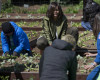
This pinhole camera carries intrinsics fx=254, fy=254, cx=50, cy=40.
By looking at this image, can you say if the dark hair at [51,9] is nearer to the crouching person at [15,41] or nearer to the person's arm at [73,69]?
the crouching person at [15,41]

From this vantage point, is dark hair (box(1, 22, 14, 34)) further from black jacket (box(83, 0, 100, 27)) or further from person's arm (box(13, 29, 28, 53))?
black jacket (box(83, 0, 100, 27))

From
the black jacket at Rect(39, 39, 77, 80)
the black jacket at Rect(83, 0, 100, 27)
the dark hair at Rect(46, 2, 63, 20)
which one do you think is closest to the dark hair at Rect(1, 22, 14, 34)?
the dark hair at Rect(46, 2, 63, 20)

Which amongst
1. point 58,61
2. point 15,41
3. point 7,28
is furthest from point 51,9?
point 58,61

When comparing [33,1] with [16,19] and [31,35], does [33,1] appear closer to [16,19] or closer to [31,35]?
[16,19]

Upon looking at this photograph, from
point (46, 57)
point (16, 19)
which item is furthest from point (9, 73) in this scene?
point (16, 19)

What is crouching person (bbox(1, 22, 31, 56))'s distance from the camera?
5568 millimetres

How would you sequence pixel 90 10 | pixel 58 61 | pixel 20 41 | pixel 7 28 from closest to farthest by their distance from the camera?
pixel 58 61, pixel 7 28, pixel 20 41, pixel 90 10

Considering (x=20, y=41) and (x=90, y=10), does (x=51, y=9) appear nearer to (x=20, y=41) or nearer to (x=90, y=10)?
(x=20, y=41)

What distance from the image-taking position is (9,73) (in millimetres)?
4684

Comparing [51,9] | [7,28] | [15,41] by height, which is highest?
[51,9]

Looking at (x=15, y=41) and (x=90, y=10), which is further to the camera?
(x=90, y=10)

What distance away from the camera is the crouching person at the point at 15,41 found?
5568mm

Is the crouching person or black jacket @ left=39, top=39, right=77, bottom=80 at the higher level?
black jacket @ left=39, top=39, right=77, bottom=80

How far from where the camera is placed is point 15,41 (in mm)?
5754
